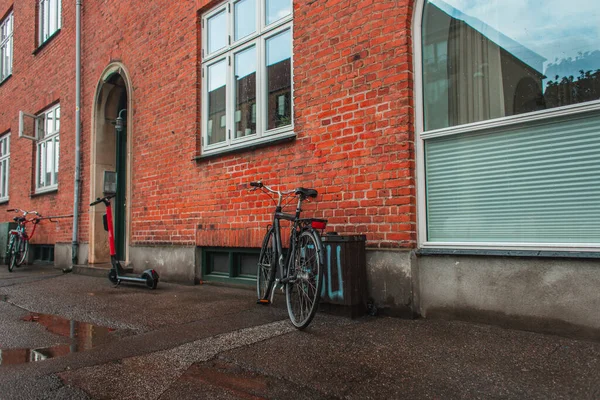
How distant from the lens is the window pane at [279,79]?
5543 mm

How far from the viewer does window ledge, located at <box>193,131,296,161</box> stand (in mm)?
5292

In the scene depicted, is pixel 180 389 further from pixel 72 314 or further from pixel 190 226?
pixel 190 226

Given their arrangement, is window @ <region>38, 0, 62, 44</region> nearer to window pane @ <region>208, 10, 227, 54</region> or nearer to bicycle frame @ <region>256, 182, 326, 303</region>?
window pane @ <region>208, 10, 227, 54</region>

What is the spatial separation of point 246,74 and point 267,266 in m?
2.89

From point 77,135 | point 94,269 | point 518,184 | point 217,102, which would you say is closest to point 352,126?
point 518,184

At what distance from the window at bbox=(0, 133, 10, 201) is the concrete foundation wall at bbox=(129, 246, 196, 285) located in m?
8.34

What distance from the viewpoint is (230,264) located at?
20.0 ft

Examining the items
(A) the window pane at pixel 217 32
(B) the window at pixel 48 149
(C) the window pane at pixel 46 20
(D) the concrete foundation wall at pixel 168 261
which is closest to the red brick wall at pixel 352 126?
(D) the concrete foundation wall at pixel 168 261

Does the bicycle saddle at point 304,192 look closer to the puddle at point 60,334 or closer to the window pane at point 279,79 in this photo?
the window pane at point 279,79

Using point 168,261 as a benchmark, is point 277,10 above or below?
above

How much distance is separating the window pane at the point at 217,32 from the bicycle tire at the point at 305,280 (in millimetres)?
3842

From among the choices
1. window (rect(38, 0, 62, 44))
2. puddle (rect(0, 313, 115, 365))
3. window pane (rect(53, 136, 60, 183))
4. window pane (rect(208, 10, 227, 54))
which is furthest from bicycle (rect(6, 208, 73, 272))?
puddle (rect(0, 313, 115, 365))

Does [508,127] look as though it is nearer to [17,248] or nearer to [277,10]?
[277,10]

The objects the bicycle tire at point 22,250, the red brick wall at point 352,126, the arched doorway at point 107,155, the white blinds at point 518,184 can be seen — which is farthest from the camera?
the bicycle tire at point 22,250
